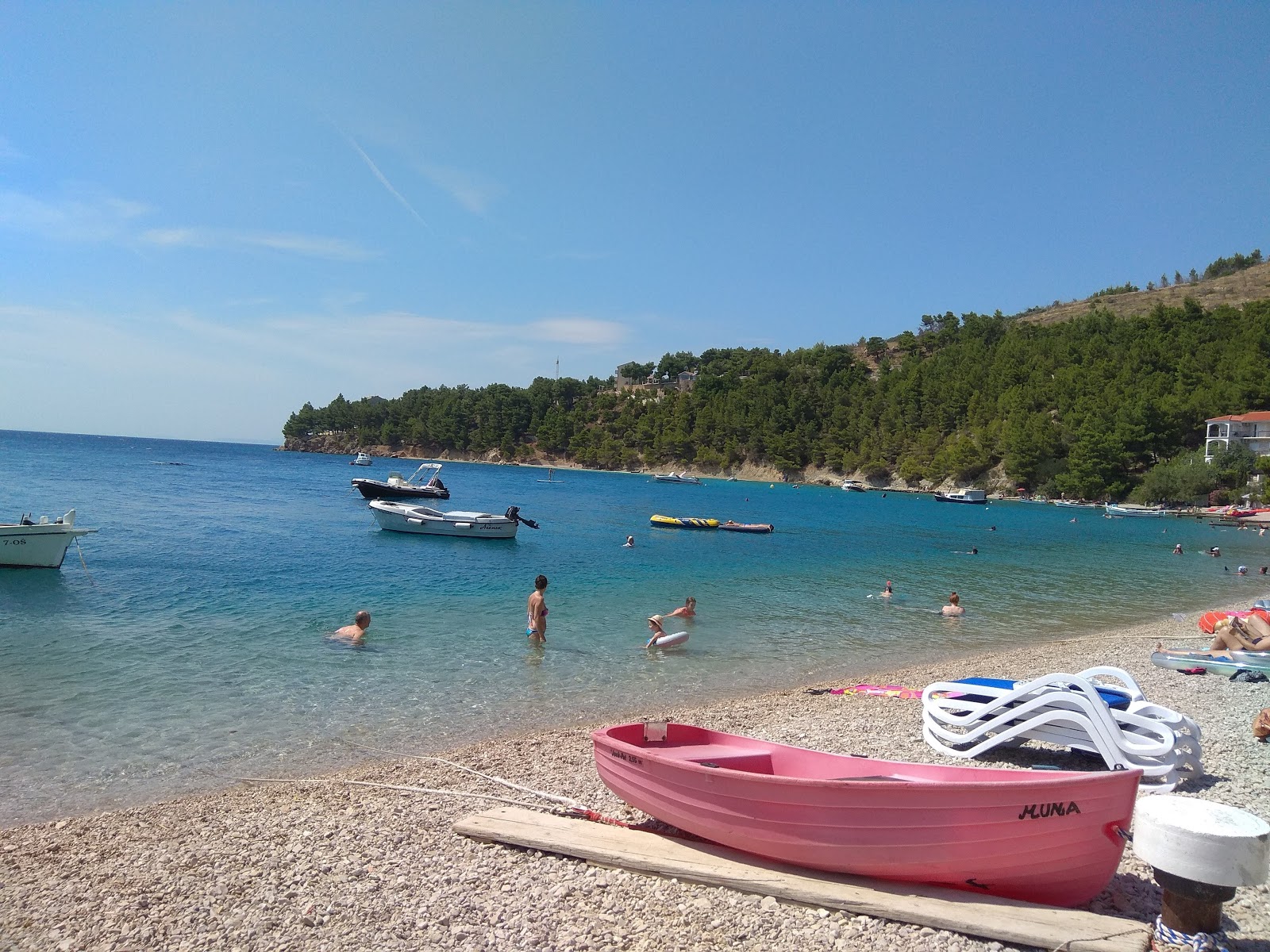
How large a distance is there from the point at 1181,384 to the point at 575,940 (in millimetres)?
123239

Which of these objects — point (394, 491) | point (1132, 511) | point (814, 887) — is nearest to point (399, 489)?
point (394, 491)

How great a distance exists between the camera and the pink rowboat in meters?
4.95

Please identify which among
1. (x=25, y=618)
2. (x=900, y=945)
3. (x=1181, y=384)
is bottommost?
(x=25, y=618)

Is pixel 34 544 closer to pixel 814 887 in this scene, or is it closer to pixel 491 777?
pixel 491 777

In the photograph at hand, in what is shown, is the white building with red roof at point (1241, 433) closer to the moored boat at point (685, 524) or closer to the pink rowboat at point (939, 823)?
the moored boat at point (685, 524)

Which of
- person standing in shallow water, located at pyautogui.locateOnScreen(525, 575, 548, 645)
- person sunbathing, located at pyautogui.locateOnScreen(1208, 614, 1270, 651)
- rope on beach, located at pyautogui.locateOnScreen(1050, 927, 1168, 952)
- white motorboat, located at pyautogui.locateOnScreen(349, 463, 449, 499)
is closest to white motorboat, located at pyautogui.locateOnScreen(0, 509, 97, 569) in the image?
person standing in shallow water, located at pyautogui.locateOnScreen(525, 575, 548, 645)

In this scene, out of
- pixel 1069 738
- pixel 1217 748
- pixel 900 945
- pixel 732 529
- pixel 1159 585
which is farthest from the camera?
pixel 732 529

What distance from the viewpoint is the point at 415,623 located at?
17781mm

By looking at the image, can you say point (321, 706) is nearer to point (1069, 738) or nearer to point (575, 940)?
point (575, 940)

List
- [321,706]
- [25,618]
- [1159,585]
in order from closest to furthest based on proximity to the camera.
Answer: [321,706]
[25,618]
[1159,585]

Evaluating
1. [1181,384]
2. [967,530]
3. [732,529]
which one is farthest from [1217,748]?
[1181,384]

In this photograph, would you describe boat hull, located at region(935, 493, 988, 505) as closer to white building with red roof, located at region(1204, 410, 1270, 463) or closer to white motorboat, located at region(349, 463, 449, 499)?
white building with red roof, located at region(1204, 410, 1270, 463)

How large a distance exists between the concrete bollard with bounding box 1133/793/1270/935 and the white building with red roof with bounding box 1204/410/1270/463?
100512 mm

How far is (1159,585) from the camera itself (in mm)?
30328
